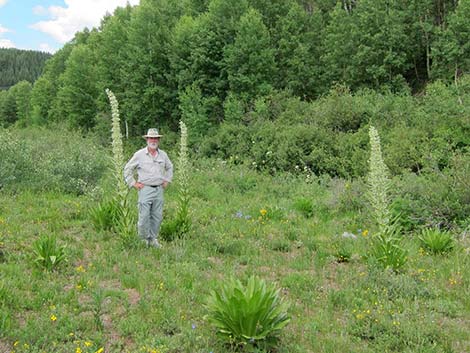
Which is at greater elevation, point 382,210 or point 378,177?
point 378,177

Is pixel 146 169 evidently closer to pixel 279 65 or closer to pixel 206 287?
pixel 206 287

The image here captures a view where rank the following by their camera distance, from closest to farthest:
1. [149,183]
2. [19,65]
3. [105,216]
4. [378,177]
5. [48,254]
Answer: [48,254] → [378,177] → [149,183] → [105,216] → [19,65]

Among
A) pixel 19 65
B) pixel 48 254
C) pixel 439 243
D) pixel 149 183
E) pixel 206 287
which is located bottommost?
pixel 206 287

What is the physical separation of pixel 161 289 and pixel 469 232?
661cm

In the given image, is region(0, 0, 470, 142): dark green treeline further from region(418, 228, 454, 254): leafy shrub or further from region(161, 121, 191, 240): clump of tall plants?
region(418, 228, 454, 254): leafy shrub

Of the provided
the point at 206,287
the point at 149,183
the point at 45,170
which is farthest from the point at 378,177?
the point at 45,170

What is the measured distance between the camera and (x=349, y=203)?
11.7m

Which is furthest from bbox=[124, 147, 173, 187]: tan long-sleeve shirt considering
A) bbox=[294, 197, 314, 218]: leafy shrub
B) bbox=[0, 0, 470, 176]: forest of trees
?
bbox=[0, 0, 470, 176]: forest of trees

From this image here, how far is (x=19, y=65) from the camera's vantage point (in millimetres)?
179250

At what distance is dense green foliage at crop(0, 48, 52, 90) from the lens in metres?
162

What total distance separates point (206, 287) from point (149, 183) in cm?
246

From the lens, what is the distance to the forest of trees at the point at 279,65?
899 inches

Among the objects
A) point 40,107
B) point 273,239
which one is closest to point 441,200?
point 273,239

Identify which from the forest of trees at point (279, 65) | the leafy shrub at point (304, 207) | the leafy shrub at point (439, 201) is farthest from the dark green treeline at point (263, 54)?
the leafy shrub at point (439, 201)
